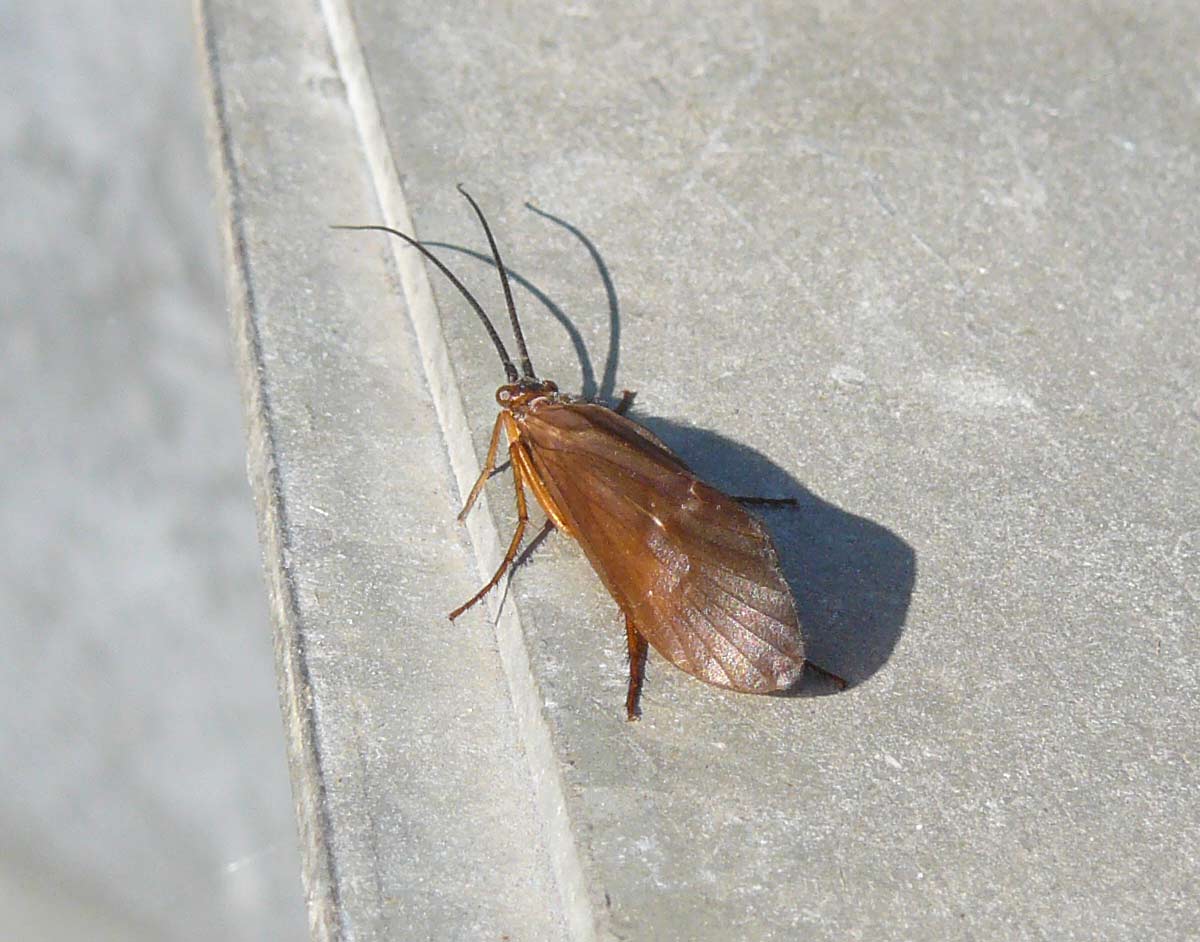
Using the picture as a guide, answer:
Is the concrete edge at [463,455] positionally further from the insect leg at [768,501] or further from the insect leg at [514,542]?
the insect leg at [768,501]

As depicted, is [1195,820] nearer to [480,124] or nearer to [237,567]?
[480,124]

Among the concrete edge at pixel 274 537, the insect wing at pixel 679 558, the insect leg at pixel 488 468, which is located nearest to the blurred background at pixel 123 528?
the concrete edge at pixel 274 537

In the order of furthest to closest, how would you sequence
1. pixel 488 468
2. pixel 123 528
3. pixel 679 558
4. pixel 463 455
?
pixel 123 528 → pixel 463 455 → pixel 488 468 → pixel 679 558

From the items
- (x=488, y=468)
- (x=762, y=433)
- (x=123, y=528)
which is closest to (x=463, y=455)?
(x=488, y=468)

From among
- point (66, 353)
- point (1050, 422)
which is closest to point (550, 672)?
point (1050, 422)

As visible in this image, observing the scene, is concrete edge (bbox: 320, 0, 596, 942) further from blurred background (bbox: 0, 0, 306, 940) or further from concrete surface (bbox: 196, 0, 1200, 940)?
blurred background (bbox: 0, 0, 306, 940)

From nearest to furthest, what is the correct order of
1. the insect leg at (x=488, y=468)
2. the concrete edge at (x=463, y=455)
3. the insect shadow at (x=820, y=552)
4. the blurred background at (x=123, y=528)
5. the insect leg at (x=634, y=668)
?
the concrete edge at (x=463, y=455) < the insect leg at (x=634, y=668) < the insect shadow at (x=820, y=552) < the insect leg at (x=488, y=468) < the blurred background at (x=123, y=528)

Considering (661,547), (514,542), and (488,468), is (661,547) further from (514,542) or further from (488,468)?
(488,468)
